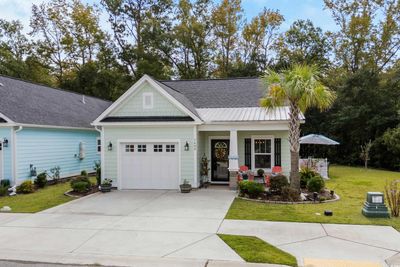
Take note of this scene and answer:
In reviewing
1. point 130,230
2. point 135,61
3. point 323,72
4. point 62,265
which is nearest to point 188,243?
point 130,230

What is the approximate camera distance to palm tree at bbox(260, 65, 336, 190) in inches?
452

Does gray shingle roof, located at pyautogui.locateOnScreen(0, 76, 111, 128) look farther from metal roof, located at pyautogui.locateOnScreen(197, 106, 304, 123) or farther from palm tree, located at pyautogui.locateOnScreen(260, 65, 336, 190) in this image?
palm tree, located at pyautogui.locateOnScreen(260, 65, 336, 190)

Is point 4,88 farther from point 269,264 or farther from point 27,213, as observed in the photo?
point 269,264

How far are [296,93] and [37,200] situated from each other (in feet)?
34.0

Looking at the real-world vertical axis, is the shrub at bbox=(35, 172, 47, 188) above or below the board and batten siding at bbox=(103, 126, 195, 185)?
below

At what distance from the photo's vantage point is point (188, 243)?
7.04 meters

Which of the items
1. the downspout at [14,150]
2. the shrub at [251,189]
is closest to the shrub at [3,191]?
the downspout at [14,150]

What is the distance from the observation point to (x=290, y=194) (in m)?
11.6

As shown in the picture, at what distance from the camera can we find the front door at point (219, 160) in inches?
632

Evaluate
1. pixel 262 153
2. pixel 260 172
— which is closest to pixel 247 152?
pixel 262 153

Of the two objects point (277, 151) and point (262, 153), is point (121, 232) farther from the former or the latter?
point (277, 151)

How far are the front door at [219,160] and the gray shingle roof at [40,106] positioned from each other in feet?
27.7

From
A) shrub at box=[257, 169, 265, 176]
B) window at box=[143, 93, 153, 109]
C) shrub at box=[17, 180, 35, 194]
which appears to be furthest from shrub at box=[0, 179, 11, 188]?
shrub at box=[257, 169, 265, 176]

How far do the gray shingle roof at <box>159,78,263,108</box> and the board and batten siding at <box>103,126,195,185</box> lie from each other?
12.2 ft
